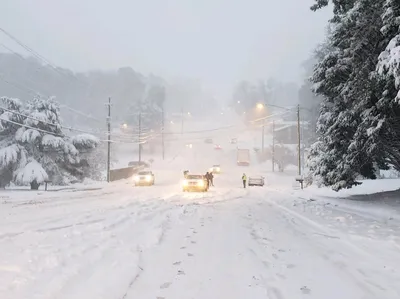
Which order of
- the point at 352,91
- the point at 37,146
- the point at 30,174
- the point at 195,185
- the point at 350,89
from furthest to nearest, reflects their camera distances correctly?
1. the point at 37,146
2. the point at 30,174
3. the point at 195,185
4. the point at 350,89
5. the point at 352,91

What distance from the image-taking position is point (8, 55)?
11156cm

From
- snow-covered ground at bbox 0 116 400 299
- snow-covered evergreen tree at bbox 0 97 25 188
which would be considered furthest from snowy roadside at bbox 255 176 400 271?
snow-covered evergreen tree at bbox 0 97 25 188

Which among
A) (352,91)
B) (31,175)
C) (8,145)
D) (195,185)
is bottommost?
(195,185)

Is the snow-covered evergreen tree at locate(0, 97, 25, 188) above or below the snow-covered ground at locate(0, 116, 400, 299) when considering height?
above

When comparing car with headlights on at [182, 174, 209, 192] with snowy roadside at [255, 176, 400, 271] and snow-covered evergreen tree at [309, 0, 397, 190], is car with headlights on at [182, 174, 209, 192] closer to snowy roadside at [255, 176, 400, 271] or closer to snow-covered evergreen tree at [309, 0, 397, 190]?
snow-covered evergreen tree at [309, 0, 397, 190]

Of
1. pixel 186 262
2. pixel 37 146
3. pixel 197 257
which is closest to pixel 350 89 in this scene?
pixel 197 257

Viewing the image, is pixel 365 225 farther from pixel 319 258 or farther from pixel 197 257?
pixel 197 257

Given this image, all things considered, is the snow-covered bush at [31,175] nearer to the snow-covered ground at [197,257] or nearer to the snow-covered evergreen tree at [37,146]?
the snow-covered evergreen tree at [37,146]

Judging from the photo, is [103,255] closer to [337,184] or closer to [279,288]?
[279,288]

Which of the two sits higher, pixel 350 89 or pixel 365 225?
pixel 350 89

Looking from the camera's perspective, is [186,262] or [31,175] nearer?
[186,262]

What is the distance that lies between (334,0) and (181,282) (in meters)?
14.7

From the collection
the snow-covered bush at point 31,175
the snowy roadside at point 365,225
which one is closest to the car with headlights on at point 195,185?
the snow-covered bush at point 31,175

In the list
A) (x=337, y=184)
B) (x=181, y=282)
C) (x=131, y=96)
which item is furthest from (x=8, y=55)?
(x=181, y=282)
